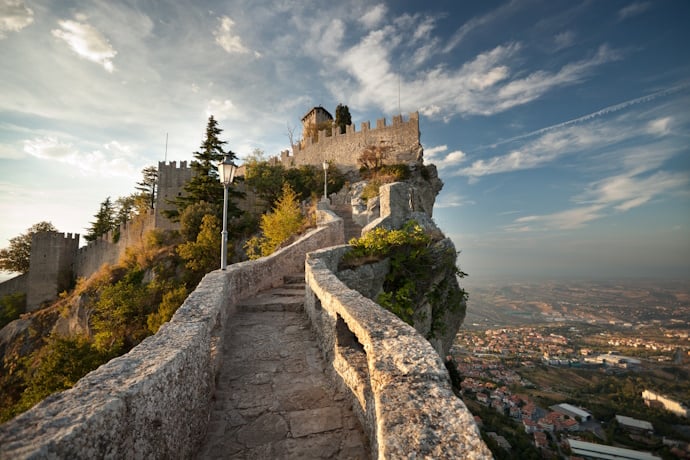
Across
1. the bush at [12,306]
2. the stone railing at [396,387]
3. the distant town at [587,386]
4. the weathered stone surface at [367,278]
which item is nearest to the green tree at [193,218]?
the weathered stone surface at [367,278]

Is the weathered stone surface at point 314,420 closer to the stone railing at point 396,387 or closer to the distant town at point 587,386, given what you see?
the stone railing at point 396,387

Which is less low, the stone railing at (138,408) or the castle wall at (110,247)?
the castle wall at (110,247)

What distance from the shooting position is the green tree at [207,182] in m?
24.1

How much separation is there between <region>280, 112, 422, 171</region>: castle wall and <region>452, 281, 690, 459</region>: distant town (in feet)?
70.3

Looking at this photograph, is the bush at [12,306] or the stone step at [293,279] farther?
the bush at [12,306]

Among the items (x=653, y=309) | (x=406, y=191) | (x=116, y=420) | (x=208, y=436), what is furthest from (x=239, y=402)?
(x=653, y=309)

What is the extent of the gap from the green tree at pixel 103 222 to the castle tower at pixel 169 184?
1508 centimetres

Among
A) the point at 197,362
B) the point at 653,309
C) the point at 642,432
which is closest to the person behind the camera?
the point at 197,362

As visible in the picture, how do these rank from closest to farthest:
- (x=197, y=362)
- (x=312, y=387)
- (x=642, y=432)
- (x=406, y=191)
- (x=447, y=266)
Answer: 1. (x=197, y=362)
2. (x=312, y=387)
3. (x=447, y=266)
4. (x=406, y=191)
5. (x=642, y=432)

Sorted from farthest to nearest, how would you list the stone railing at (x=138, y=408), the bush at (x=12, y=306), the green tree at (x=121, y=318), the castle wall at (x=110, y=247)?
the castle wall at (x=110, y=247) → the bush at (x=12, y=306) → the green tree at (x=121, y=318) → the stone railing at (x=138, y=408)

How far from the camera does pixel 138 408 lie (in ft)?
5.27

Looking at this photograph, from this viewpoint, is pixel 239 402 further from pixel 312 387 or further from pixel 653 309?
pixel 653 309

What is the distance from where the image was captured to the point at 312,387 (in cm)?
353

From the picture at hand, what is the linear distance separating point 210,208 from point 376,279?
19.4m
